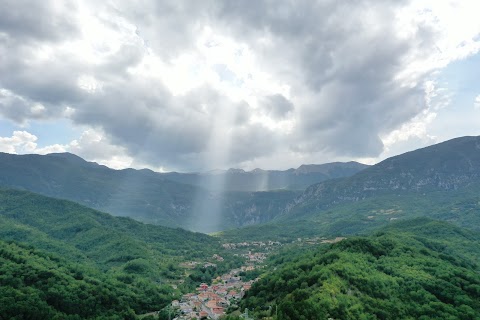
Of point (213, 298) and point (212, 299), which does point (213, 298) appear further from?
point (212, 299)

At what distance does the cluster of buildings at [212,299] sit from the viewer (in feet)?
316

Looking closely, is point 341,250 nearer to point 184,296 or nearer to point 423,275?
point 423,275

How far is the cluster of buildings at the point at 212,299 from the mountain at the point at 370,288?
12.5m

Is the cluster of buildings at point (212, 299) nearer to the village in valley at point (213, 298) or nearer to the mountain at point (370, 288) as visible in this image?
the village in valley at point (213, 298)

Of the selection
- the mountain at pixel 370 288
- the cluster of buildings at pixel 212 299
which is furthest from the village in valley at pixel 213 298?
the mountain at pixel 370 288

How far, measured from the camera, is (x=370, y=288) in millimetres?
76375

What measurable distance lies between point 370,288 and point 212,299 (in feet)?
182

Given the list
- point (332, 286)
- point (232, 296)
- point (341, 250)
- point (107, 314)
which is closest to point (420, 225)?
point (341, 250)

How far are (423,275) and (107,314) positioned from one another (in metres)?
80.5

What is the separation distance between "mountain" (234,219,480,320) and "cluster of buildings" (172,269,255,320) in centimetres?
1254

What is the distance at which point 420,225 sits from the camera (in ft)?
655

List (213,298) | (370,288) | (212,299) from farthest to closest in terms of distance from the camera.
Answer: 1. (213,298)
2. (212,299)
3. (370,288)

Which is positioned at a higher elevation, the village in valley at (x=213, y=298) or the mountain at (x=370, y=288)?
the mountain at (x=370, y=288)

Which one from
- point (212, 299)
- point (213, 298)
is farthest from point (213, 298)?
point (212, 299)
